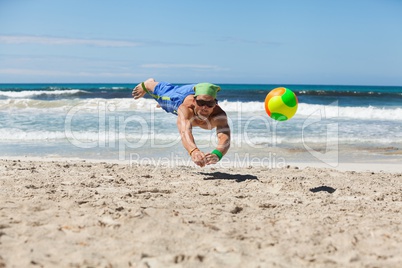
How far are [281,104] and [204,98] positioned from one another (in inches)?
44.1

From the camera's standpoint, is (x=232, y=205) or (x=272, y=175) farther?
(x=272, y=175)

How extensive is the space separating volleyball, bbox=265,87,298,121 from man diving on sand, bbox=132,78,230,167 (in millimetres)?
687

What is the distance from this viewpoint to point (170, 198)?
4738 mm

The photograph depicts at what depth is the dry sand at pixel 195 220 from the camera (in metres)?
3.04

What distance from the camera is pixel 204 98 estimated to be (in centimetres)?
583

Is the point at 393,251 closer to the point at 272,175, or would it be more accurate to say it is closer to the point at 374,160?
the point at 272,175

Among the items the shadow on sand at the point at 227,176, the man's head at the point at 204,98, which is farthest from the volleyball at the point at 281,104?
the shadow on sand at the point at 227,176

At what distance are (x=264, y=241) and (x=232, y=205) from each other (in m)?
1.10

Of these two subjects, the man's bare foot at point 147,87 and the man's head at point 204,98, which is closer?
the man's head at point 204,98

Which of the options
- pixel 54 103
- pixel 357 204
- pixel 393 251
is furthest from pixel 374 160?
pixel 54 103
